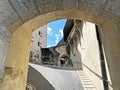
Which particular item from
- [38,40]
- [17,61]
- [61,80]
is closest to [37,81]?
[61,80]

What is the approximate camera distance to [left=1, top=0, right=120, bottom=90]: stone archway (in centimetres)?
126

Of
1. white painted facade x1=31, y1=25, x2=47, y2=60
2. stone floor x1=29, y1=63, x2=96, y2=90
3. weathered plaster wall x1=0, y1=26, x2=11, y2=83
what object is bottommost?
stone floor x1=29, y1=63, x2=96, y2=90

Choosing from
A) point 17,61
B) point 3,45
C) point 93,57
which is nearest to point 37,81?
point 93,57

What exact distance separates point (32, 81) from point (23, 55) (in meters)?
3.93

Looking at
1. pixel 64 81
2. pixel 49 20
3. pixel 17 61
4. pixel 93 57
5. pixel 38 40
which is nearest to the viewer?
pixel 17 61

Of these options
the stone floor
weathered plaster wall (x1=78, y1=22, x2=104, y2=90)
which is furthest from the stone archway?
the stone floor

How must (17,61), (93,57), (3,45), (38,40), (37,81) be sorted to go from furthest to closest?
(38,40), (37,81), (93,57), (17,61), (3,45)

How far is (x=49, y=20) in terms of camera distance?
7.74 ft

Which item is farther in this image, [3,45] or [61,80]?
[61,80]

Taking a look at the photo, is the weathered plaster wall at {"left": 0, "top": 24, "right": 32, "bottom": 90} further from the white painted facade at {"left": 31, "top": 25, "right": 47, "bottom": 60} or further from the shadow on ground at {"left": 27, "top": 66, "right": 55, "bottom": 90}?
the white painted facade at {"left": 31, "top": 25, "right": 47, "bottom": 60}

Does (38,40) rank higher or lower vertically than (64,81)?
higher

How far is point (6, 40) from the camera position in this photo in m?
1.24

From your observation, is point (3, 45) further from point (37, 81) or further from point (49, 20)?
point (37, 81)

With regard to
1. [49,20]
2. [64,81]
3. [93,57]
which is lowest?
[64,81]
